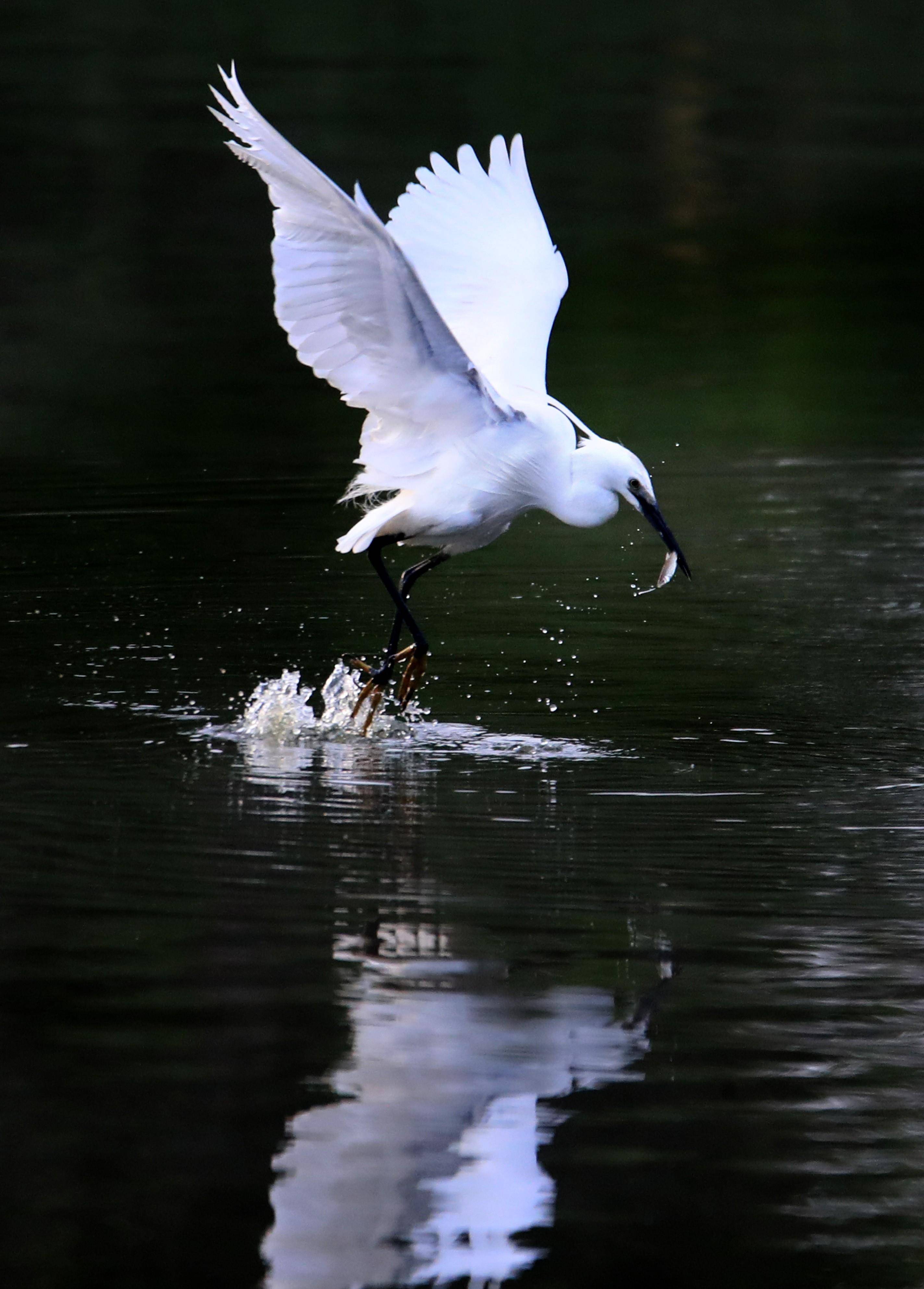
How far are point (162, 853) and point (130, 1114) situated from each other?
71.2 inches

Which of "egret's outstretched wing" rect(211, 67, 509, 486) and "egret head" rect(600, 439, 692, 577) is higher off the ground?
"egret's outstretched wing" rect(211, 67, 509, 486)

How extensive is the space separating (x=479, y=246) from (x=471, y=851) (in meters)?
3.42

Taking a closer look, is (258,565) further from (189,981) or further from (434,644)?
(189,981)

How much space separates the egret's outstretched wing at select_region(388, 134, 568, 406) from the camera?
360 inches

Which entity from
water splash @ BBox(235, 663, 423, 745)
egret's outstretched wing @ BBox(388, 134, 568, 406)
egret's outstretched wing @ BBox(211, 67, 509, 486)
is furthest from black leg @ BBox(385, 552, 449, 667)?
egret's outstretched wing @ BBox(388, 134, 568, 406)

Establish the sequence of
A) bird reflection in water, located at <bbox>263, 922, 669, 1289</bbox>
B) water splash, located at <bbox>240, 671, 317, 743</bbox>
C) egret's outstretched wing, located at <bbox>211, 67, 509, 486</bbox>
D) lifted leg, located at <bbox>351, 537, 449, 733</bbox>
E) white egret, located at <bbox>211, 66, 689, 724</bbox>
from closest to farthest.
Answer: bird reflection in water, located at <bbox>263, 922, 669, 1289</bbox> → egret's outstretched wing, located at <bbox>211, 67, 509, 486</bbox> → white egret, located at <bbox>211, 66, 689, 724</bbox> → water splash, located at <bbox>240, 671, 317, 743</bbox> → lifted leg, located at <bbox>351, 537, 449, 733</bbox>

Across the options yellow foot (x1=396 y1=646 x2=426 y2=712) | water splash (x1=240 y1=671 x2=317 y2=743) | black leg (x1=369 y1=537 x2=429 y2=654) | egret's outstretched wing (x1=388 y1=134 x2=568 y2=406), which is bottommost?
water splash (x1=240 y1=671 x2=317 y2=743)

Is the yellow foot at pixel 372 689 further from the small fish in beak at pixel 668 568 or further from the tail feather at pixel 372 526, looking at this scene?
the small fish in beak at pixel 668 568

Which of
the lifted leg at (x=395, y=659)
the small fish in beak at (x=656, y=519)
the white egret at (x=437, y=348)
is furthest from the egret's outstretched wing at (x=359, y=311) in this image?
the small fish in beak at (x=656, y=519)

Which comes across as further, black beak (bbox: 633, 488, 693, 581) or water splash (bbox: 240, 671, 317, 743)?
black beak (bbox: 633, 488, 693, 581)

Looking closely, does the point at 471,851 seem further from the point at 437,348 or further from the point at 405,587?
the point at 405,587

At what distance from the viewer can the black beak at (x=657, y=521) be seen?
27.5 feet

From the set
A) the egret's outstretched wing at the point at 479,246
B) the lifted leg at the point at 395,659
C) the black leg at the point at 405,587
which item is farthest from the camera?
the egret's outstretched wing at the point at 479,246

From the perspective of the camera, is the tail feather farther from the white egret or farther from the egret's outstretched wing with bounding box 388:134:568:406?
the egret's outstretched wing with bounding box 388:134:568:406
